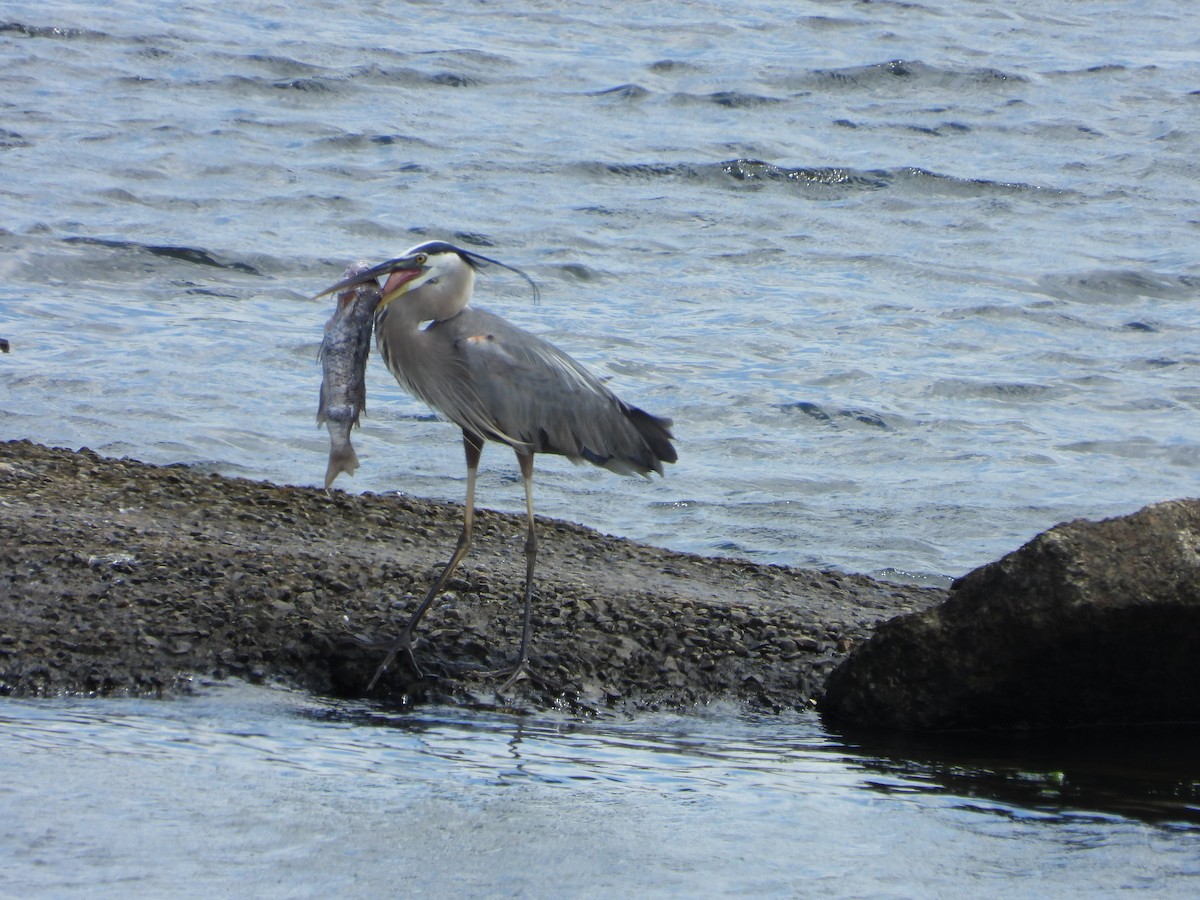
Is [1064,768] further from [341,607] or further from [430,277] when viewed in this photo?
[430,277]

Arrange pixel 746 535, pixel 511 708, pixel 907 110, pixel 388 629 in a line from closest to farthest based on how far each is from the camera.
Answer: pixel 511 708, pixel 388 629, pixel 746 535, pixel 907 110

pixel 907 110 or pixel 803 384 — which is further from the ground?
pixel 907 110

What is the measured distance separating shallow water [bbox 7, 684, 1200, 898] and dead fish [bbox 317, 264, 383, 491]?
40.9 inches

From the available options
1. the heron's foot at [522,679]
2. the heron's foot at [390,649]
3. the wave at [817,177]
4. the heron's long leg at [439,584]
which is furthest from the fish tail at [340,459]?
the wave at [817,177]

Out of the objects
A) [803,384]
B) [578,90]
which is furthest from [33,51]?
[803,384]

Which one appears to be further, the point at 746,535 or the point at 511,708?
the point at 746,535

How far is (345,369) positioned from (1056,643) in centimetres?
265

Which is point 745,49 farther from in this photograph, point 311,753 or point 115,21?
point 311,753

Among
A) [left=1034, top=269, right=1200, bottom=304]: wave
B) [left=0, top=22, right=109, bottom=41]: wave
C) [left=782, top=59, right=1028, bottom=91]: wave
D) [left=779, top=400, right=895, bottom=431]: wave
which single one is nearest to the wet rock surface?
[left=779, top=400, right=895, bottom=431]: wave

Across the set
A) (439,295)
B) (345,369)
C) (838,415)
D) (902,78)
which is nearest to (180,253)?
(838,415)

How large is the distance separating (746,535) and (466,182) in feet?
31.2

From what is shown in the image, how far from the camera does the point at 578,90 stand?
21.5 m

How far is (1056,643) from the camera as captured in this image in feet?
17.3

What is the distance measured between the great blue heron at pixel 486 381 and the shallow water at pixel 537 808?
151cm
